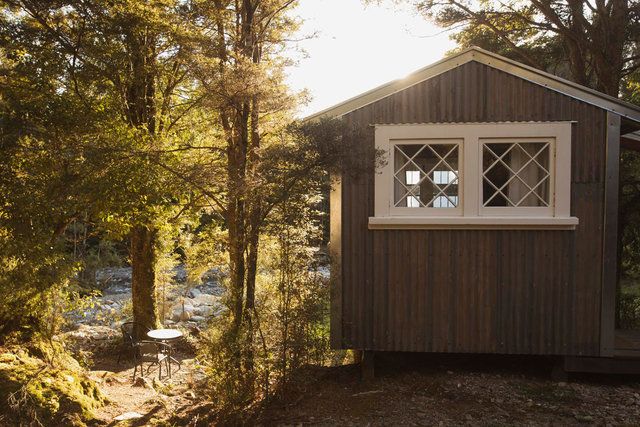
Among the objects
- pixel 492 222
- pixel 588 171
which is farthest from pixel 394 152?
pixel 588 171

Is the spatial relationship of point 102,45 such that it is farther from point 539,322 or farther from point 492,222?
point 539,322

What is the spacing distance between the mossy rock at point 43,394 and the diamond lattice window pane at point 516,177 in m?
5.26

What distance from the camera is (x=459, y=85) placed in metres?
5.29

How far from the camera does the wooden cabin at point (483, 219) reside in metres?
5.11

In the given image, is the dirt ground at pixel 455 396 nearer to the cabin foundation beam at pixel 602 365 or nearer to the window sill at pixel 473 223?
the cabin foundation beam at pixel 602 365

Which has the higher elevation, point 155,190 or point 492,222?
point 155,190

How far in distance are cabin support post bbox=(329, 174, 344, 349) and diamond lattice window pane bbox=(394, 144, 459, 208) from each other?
734 millimetres

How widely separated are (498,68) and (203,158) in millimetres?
5843

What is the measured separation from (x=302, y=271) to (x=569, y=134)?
142 inches

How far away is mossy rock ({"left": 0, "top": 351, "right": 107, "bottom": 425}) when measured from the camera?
4.25 m

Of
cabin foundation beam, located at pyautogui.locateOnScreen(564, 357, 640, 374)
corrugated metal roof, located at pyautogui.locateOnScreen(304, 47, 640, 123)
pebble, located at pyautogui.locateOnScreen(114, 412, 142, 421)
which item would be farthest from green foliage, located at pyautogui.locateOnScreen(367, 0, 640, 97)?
pebble, located at pyautogui.locateOnScreen(114, 412, 142, 421)

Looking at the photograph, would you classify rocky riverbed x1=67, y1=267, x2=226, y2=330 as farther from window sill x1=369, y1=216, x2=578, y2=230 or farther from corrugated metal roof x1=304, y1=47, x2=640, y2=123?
corrugated metal roof x1=304, y1=47, x2=640, y2=123

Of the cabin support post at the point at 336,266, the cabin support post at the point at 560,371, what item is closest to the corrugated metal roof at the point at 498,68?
the cabin support post at the point at 336,266

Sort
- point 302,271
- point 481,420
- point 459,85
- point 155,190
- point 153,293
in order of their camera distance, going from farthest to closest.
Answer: point 153,293 → point 155,190 → point 459,85 → point 302,271 → point 481,420
